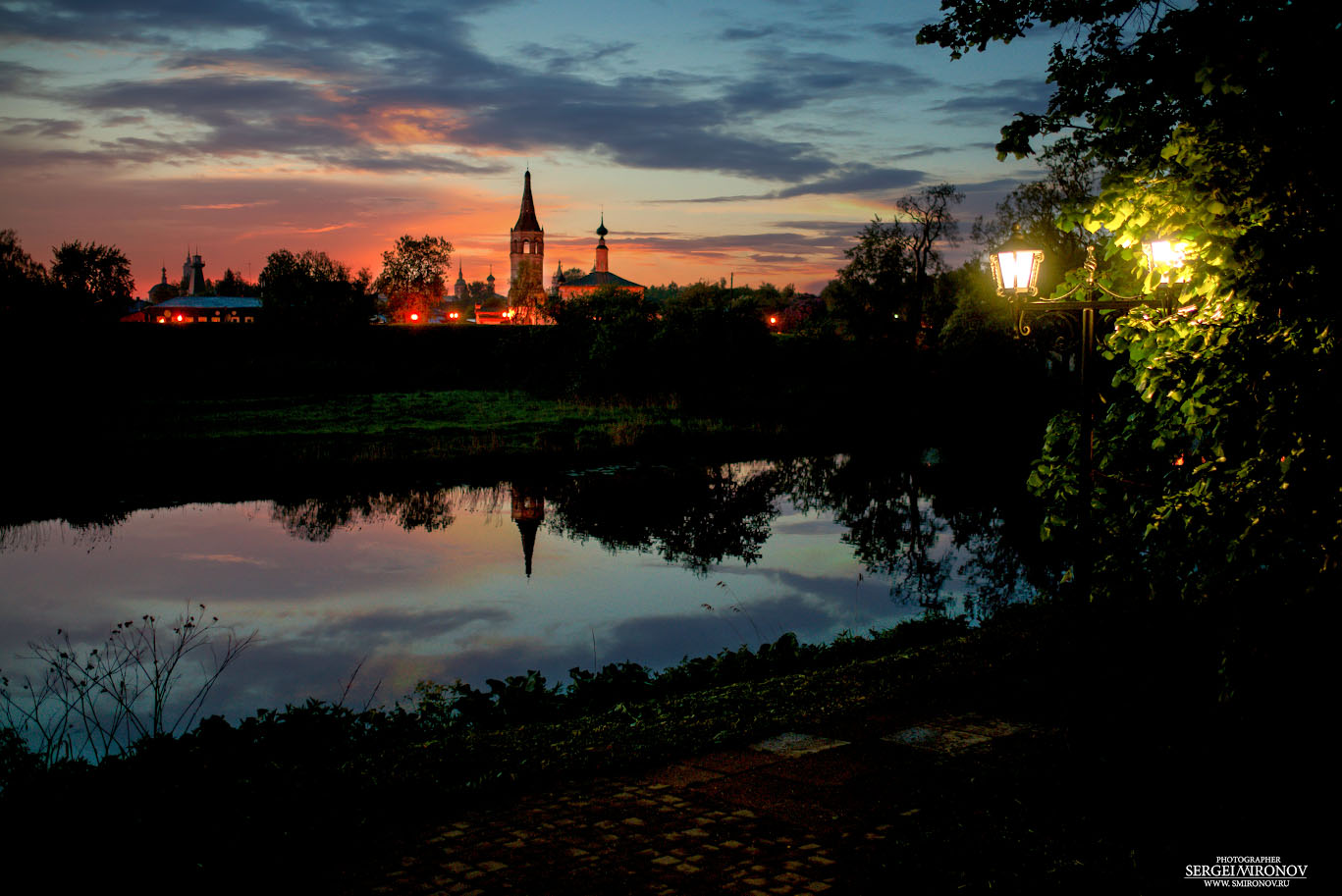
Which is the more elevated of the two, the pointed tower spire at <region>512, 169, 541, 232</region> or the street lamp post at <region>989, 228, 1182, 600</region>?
the pointed tower spire at <region>512, 169, 541, 232</region>

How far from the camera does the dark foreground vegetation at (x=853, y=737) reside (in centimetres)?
425

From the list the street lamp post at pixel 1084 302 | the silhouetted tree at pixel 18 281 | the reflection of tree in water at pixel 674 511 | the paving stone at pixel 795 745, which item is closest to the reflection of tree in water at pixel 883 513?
the reflection of tree in water at pixel 674 511

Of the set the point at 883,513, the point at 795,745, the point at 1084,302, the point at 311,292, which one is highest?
the point at 311,292

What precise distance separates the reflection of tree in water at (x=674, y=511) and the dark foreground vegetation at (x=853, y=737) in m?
7.73

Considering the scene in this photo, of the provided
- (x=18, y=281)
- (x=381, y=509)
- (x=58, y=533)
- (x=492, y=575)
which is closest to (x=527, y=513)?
(x=381, y=509)

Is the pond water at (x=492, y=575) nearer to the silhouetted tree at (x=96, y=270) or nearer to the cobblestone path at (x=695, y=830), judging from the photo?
the cobblestone path at (x=695, y=830)

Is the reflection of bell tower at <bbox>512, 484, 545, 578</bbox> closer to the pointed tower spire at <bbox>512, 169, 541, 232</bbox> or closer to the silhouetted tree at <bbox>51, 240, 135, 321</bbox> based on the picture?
the silhouetted tree at <bbox>51, 240, 135, 321</bbox>

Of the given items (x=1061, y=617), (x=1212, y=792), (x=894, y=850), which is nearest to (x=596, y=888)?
(x=894, y=850)

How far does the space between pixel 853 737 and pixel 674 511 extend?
13.6 metres

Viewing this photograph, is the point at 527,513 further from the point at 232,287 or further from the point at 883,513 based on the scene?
the point at 232,287

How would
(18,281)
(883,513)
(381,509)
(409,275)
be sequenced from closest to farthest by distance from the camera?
(381,509)
(883,513)
(18,281)
(409,275)

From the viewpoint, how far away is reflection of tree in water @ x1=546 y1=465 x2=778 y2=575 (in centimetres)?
1662

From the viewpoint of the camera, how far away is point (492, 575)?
14.6 metres

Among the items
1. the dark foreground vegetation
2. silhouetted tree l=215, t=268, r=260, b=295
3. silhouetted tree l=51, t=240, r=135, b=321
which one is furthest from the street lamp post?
silhouetted tree l=215, t=268, r=260, b=295
